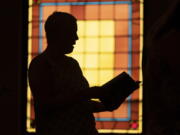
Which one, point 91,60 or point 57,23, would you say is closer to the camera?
point 57,23

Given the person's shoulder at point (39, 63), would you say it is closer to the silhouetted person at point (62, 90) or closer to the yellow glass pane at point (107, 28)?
the silhouetted person at point (62, 90)

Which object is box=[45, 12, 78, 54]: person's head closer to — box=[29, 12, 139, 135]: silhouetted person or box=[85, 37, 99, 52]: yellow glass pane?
box=[29, 12, 139, 135]: silhouetted person

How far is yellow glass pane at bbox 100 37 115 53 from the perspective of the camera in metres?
5.07

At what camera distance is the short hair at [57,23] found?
2.38m

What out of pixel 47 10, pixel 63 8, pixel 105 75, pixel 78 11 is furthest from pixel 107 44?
pixel 47 10

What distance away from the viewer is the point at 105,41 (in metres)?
5.08

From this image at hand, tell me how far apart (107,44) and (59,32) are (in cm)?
272

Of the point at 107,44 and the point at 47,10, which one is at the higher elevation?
the point at 47,10

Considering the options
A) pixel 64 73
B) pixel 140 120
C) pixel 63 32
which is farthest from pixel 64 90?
pixel 140 120

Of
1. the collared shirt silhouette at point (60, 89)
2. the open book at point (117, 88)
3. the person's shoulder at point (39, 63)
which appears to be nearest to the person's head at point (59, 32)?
the collared shirt silhouette at point (60, 89)

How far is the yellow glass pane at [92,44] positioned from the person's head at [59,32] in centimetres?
271

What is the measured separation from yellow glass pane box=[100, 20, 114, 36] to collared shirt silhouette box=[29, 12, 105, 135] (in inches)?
105
